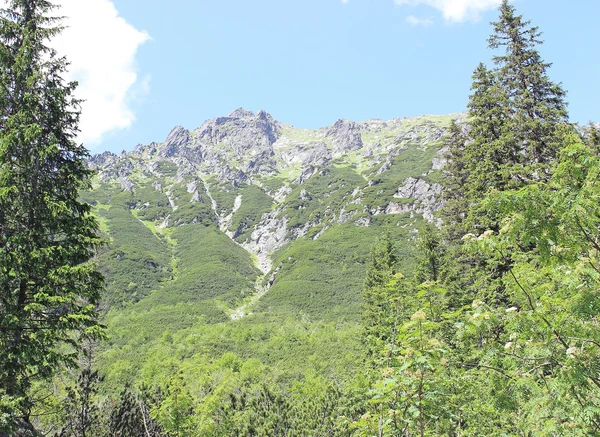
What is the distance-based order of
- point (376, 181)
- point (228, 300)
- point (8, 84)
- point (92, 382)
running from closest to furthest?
point (8, 84) < point (92, 382) < point (228, 300) < point (376, 181)

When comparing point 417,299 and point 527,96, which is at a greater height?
point 527,96

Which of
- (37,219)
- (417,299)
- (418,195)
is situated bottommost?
(417,299)

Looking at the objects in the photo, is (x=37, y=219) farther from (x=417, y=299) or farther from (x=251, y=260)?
(x=251, y=260)

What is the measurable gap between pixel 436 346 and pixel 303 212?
16213 centimetres

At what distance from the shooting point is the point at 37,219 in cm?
938

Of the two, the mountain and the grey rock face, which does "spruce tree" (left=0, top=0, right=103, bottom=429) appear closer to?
the mountain

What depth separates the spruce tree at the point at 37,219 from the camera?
8.32 metres

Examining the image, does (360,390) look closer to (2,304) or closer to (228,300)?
(2,304)

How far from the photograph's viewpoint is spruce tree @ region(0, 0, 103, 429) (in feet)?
27.3

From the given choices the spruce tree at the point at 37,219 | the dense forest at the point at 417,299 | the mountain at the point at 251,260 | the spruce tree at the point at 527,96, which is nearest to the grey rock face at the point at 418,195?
the mountain at the point at 251,260

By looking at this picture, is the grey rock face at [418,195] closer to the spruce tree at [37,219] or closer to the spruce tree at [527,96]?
the spruce tree at [527,96]

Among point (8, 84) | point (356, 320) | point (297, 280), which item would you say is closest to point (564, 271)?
point (8, 84)

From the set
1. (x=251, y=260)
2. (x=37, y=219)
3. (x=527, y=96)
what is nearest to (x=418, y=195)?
(x=251, y=260)

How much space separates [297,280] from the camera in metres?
101
